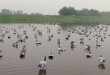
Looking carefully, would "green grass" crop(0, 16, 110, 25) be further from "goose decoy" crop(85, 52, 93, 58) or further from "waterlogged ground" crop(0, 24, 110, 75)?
"goose decoy" crop(85, 52, 93, 58)

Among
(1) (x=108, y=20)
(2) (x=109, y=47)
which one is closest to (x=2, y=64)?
(2) (x=109, y=47)

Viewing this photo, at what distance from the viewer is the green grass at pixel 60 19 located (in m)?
63.6

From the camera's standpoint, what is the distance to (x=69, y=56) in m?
23.8

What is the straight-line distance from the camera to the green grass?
63.6m

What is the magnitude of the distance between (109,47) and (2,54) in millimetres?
8283

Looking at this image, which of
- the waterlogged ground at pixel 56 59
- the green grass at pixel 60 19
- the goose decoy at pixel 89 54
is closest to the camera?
the waterlogged ground at pixel 56 59

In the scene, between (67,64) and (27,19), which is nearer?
(67,64)

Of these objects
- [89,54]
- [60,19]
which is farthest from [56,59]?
[60,19]

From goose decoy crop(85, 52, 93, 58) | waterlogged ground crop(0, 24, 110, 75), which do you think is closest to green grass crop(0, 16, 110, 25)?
waterlogged ground crop(0, 24, 110, 75)

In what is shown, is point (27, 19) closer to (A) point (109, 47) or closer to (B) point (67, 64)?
(A) point (109, 47)

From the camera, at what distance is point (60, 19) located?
65.8 metres

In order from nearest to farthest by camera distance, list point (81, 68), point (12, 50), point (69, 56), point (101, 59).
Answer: point (81, 68), point (101, 59), point (69, 56), point (12, 50)

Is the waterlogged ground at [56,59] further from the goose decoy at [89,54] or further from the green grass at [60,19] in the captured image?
the green grass at [60,19]

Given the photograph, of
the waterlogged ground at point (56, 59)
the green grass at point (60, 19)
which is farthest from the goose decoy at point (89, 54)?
the green grass at point (60, 19)
